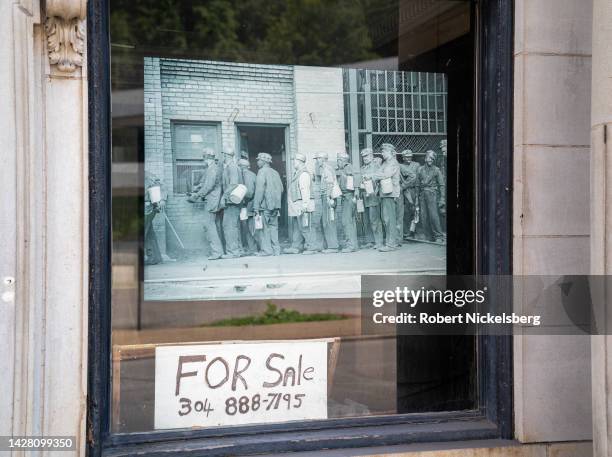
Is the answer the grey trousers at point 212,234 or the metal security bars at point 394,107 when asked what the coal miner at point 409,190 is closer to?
the metal security bars at point 394,107

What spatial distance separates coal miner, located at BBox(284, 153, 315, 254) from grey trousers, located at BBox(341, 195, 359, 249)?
0.22 meters

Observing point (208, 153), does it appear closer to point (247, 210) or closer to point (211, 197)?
point (211, 197)

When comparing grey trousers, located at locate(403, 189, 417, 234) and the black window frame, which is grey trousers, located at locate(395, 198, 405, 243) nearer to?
grey trousers, located at locate(403, 189, 417, 234)

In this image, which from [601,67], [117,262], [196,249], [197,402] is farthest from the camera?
[117,262]

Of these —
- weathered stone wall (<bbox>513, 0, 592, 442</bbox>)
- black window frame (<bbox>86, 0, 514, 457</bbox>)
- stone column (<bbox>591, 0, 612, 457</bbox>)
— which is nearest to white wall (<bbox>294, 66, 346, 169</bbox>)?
black window frame (<bbox>86, 0, 514, 457</bbox>)

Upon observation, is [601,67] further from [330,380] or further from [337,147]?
[330,380]

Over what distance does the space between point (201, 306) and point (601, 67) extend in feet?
9.28

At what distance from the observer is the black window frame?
3.96 m

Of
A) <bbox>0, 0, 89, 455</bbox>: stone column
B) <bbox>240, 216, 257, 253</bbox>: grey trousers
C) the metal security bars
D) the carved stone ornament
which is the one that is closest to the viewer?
<bbox>0, 0, 89, 455</bbox>: stone column

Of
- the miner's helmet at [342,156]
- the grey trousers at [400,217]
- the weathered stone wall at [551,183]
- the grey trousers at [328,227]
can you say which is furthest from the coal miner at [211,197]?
the weathered stone wall at [551,183]

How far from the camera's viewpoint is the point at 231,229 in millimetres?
4688

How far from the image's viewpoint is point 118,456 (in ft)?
13.1

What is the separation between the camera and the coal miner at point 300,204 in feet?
15.8

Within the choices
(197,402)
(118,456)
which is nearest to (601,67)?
(197,402)
